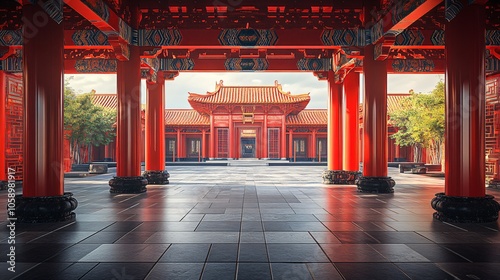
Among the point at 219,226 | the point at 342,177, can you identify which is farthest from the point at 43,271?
the point at 342,177

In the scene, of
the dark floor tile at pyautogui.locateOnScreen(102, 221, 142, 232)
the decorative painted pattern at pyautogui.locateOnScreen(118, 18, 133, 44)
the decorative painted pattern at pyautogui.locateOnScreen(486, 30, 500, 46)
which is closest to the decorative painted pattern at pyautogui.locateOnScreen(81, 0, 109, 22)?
the decorative painted pattern at pyautogui.locateOnScreen(118, 18, 133, 44)

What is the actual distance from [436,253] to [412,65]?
442 inches

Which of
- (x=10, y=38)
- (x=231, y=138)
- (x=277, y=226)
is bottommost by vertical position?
(x=277, y=226)

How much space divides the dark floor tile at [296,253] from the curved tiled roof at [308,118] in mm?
25974

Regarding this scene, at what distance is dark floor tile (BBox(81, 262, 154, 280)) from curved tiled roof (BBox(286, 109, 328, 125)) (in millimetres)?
26895

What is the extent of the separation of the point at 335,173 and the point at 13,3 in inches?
410

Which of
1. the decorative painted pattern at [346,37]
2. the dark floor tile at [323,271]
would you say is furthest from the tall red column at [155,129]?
the dark floor tile at [323,271]

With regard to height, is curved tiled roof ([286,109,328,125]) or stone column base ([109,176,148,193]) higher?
curved tiled roof ([286,109,328,125])

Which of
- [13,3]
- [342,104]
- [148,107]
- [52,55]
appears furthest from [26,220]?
[342,104]

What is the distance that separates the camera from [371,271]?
3.20 meters

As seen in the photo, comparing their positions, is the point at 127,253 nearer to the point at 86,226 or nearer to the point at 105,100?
the point at 86,226

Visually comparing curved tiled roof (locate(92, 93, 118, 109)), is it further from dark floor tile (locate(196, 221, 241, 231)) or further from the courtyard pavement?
dark floor tile (locate(196, 221, 241, 231))

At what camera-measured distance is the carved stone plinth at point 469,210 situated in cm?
527

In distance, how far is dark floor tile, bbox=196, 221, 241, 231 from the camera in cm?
491
